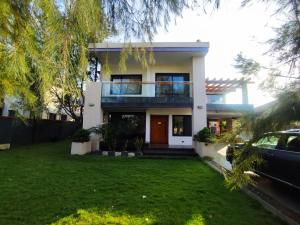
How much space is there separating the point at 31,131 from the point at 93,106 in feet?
26.4

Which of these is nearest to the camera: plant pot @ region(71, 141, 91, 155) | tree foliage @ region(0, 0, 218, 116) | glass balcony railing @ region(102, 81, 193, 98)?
tree foliage @ region(0, 0, 218, 116)

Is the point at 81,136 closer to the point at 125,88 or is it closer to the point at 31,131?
the point at 125,88

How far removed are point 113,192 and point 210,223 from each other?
266 cm

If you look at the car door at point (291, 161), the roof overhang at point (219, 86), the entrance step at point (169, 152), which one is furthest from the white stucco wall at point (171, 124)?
the car door at point (291, 161)

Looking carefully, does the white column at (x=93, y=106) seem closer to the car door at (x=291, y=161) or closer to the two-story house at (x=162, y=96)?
the two-story house at (x=162, y=96)

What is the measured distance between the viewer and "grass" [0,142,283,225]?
434 centimetres

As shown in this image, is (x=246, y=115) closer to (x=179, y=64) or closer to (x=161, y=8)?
(x=161, y=8)

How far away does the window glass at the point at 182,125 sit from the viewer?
15273mm

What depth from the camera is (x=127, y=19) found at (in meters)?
3.19

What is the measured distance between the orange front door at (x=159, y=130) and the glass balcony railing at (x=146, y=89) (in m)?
2.17

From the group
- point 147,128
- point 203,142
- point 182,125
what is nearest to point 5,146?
point 147,128

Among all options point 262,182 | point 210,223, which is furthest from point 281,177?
point 210,223

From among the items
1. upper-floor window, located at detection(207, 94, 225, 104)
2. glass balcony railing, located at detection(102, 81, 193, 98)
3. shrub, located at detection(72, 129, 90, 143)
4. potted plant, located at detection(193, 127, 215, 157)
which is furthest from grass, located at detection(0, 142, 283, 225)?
upper-floor window, located at detection(207, 94, 225, 104)

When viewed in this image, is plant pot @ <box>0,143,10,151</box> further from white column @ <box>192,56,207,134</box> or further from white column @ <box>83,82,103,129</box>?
white column @ <box>192,56,207,134</box>
